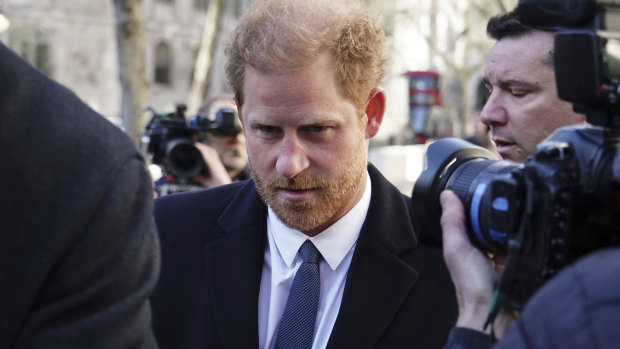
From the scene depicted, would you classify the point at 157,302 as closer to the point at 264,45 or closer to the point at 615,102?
the point at 264,45

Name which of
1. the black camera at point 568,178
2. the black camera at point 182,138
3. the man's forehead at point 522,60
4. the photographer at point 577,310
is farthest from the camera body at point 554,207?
the black camera at point 182,138

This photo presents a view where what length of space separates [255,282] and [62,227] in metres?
1.19

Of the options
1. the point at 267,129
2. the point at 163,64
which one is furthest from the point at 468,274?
the point at 163,64

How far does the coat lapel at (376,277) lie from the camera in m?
2.22

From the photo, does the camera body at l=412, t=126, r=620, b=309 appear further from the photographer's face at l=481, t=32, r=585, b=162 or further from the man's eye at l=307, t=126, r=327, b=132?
the photographer's face at l=481, t=32, r=585, b=162

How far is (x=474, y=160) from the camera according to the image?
1.85m

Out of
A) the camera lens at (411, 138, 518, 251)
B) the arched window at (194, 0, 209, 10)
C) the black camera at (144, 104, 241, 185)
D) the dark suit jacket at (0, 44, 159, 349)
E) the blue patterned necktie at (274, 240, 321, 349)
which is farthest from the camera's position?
the arched window at (194, 0, 209, 10)

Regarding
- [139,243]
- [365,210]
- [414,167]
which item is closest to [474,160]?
[365,210]

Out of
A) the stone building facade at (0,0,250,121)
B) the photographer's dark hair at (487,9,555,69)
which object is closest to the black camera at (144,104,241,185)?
the photographer's dark hair at (487,9,555,69)

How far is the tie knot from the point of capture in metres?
2.34

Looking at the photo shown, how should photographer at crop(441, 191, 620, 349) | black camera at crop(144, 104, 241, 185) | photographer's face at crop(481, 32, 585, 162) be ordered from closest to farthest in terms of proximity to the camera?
photographer at crop(441, 191, 620, 349), photographer's face at crop(481, 32, 585, 162), black camera at crop(144, 104, 241, 185)

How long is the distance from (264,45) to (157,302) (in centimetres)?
82

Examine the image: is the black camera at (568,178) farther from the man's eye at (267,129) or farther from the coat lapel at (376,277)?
the man's eye at (267,129)

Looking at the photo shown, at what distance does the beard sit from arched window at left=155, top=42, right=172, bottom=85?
31260 mm
